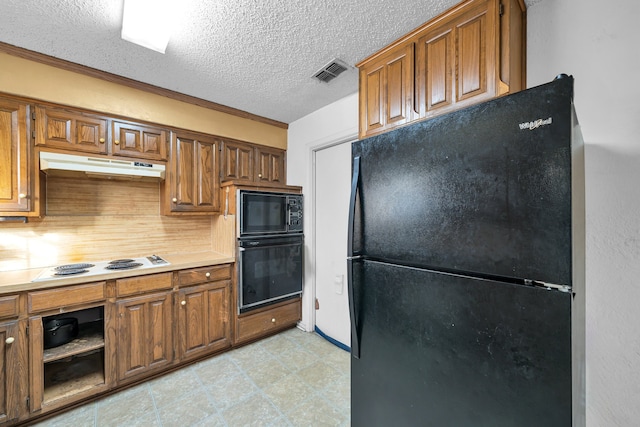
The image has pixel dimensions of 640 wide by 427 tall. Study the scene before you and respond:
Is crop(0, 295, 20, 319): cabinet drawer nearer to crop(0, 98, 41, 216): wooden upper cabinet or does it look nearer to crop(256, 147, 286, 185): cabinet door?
crop(0, 98, 41, 216): wooden upper cabinet

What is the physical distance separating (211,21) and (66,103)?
133cm

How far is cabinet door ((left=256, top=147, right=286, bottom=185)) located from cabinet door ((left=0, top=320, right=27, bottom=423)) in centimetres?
212

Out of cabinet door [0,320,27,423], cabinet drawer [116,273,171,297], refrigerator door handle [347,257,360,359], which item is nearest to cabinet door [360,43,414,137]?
refrigerator door handle [347,257,360,359]

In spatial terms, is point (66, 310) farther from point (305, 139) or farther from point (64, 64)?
point (305, 139)

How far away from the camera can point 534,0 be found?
1.31 meters

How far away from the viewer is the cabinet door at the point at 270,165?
300 cm

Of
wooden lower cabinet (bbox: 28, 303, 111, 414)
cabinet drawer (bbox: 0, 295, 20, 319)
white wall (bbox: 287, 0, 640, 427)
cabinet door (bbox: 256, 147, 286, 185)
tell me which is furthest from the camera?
cabinet door (bbox: 256, 147, 286, 185)

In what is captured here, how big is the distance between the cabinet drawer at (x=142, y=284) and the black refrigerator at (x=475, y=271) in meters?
1.66

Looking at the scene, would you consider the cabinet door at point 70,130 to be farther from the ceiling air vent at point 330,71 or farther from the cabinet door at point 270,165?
the ceiling air vent at point 330,71

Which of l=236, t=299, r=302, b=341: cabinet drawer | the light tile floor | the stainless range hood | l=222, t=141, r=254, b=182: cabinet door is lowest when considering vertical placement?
the light tile floor

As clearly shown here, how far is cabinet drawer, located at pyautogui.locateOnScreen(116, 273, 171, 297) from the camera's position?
1.90 meters

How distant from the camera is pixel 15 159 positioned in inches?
69.3

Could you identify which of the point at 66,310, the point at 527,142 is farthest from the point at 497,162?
the point at 66,310

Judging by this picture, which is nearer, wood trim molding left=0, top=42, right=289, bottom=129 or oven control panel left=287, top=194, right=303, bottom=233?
wood trim molding left=0, top=42, right=289, bottom=129
